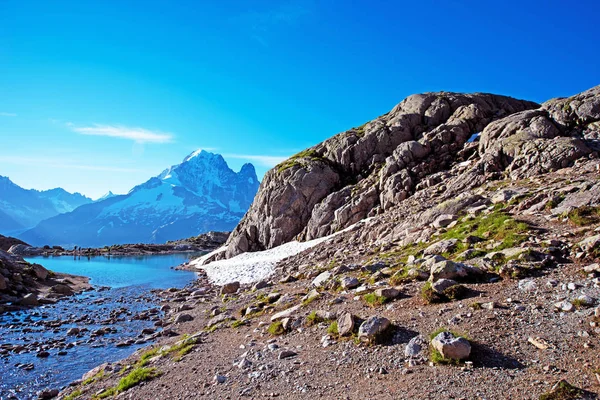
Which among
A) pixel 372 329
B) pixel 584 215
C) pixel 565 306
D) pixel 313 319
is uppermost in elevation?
pixel 584 215

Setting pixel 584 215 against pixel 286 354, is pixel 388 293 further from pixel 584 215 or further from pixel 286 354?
pixel 584 215

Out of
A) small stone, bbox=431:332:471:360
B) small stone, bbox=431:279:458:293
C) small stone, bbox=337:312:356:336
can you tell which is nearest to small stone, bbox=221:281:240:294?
small stone, bbox=337:312:356:336

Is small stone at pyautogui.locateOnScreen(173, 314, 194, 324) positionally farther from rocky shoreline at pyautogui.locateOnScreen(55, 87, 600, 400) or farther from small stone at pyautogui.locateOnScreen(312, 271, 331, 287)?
small stone at pyautogui.locateOnScreen(312, 271, 331, 287)

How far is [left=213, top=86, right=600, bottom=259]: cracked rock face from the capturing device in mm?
40469

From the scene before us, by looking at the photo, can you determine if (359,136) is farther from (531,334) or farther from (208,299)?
(531,334)

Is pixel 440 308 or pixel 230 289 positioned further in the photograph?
pixel 230 289

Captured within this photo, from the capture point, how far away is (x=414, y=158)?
52.9 metres

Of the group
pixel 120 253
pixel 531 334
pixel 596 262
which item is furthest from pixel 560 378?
pixel 120 253

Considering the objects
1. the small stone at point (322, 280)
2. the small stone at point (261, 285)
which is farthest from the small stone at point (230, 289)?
the small stone at point (322, 280)

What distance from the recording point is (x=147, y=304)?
38469 mm

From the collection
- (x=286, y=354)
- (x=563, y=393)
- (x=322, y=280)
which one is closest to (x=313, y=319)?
(x=286, y=354)

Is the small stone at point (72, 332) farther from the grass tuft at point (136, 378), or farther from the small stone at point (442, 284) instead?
the small stone at point (442, 284)

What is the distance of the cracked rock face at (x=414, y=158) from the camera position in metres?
40.5

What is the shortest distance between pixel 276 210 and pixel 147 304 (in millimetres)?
30314
